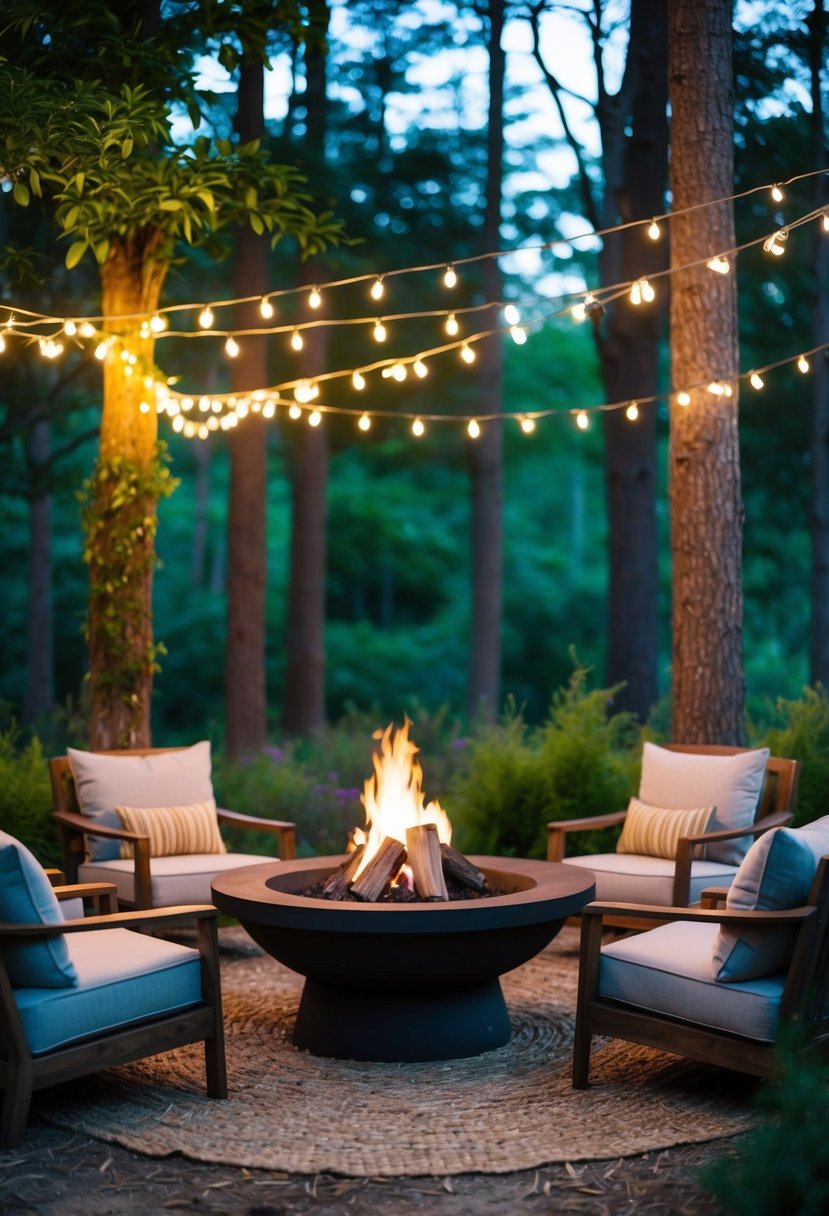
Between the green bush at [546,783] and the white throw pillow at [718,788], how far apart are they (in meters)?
0.91

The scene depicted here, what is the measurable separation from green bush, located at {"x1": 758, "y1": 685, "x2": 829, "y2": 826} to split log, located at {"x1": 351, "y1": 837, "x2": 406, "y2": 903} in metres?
2.61

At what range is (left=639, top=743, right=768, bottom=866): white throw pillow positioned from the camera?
5.35 meters

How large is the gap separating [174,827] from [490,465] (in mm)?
7334

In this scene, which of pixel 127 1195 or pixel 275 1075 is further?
pixel 275 1075

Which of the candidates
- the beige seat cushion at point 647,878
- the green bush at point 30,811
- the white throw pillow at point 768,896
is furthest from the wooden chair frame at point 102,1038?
the green bush at point 30,811

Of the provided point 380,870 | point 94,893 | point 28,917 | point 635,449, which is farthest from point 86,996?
point 635,449

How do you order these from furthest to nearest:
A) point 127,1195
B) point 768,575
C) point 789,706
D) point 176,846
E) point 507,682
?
point 507,682
point 768,575
point 789,706
point 176,846
point 127,1195

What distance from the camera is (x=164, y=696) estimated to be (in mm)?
17016

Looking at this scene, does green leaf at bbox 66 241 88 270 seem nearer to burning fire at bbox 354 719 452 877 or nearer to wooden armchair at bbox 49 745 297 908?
wooden armchair at bbox 49 745 297 908

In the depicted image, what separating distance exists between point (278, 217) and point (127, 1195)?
195 inches

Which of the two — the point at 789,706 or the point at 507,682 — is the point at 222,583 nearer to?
the point at 507,682

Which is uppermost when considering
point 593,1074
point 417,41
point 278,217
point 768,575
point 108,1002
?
point 417,41

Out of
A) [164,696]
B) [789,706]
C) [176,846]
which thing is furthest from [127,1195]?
[164,696]

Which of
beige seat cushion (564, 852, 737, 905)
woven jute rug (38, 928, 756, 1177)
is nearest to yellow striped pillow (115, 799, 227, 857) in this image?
woven jute rug (38, 928, 756, 1177)
